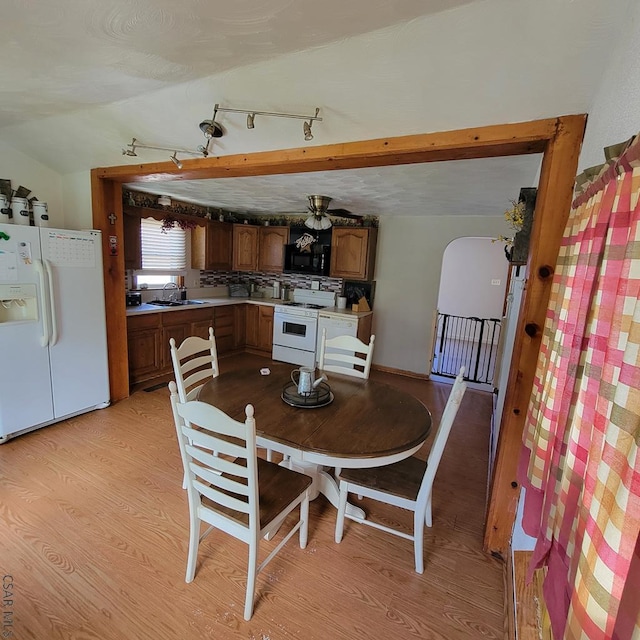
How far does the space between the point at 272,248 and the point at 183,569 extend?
4.36 metres

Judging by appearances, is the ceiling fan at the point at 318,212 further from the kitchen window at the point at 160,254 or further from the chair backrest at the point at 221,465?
the chair backrest at the point at 221,465

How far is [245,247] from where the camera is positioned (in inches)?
209

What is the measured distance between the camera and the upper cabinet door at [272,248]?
5.23 m

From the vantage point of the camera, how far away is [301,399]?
1.89 meters

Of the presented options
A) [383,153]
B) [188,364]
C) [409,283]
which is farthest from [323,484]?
[409,283]

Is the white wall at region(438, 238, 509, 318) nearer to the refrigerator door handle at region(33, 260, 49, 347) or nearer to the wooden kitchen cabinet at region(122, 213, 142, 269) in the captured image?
the wooden kitchen cabinet at region(122, 213, 142, 269)

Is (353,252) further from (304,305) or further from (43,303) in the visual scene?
(43,303)

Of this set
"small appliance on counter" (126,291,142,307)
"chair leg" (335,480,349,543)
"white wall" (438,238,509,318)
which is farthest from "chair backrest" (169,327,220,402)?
"white wall" (438,238,509,318)

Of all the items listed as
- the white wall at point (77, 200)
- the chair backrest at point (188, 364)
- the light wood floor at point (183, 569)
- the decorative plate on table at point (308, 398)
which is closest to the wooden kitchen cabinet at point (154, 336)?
the white wall at point (77, 200)

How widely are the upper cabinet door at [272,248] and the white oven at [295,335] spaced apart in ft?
2.61

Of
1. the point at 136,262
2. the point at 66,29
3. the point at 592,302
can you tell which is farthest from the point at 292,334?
the point at 592,302

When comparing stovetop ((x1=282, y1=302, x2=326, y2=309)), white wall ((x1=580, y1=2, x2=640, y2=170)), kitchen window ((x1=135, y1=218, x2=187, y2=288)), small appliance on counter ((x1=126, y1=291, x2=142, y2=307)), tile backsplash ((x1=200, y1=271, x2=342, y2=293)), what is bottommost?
stovetop ((x1=282, y1=302, x2=326, y2=309))

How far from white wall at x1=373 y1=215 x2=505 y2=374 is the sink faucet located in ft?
9.50

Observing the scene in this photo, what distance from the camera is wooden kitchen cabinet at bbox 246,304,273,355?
17.2 feet
